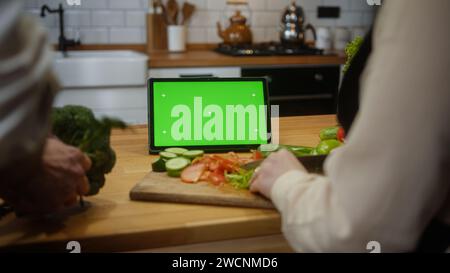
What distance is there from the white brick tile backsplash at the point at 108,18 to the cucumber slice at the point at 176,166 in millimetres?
2098

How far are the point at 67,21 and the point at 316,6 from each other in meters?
1.54

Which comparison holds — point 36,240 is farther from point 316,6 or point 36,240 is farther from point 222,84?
point 316,6

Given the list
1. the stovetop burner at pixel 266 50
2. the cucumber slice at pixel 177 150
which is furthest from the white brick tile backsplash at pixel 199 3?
the cucumber slice at pixel 177 150

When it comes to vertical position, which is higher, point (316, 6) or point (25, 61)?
point (316, 6)

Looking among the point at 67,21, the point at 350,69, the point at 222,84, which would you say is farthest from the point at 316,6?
the point at 350,69

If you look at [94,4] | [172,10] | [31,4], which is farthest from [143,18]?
[31,4]

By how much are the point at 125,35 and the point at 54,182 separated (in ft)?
7.81

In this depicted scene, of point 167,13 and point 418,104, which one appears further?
point 167,13

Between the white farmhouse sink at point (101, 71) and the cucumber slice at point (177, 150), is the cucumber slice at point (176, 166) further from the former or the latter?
the white farmhouse sink at point (101, 71)

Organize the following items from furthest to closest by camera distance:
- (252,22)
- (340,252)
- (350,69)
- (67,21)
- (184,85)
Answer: (252,22) < (67,21) < (184,85) < (350,69) < (340,252)

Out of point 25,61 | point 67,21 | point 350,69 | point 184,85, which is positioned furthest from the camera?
point 67,21

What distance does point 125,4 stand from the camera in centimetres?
301

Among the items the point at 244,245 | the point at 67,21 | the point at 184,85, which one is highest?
the point at 67,21
